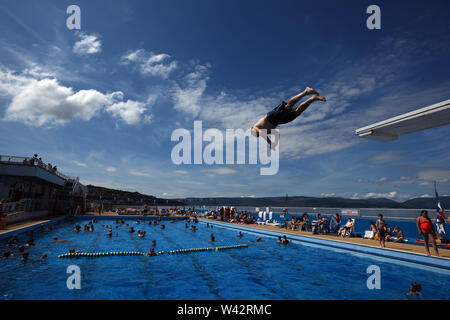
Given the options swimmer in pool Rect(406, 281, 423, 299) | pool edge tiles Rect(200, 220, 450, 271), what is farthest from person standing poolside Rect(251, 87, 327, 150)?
pool edge tiles Rect(200, 220, 450, 271)

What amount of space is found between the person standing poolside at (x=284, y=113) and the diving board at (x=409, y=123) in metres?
4.14

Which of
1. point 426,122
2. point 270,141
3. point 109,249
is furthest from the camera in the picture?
point 109,249

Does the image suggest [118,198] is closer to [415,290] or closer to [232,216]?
[232,216]

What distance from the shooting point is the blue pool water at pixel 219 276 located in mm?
6988

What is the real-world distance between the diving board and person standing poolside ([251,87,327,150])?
4.14 m

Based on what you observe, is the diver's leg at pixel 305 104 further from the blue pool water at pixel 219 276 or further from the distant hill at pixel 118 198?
the distant hill at pixel 118 198

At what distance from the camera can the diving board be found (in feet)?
23.4

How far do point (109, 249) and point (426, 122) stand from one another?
14871mm

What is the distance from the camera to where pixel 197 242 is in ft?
52.1
